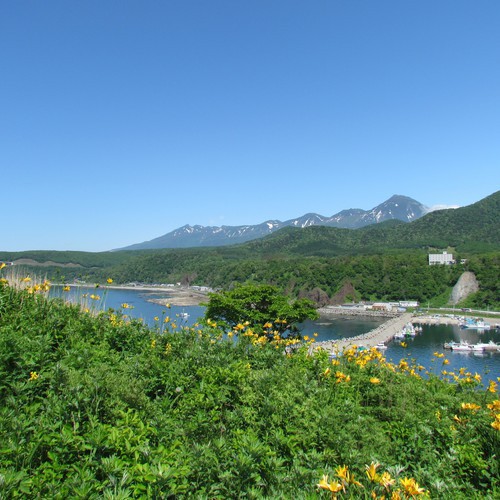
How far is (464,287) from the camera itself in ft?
250

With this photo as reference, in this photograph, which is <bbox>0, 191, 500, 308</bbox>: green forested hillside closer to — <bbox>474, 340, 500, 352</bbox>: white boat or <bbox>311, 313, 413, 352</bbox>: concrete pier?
<bbox>311, 313, 413, 352</bbox>: concrete pier

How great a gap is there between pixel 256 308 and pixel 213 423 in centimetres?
1494

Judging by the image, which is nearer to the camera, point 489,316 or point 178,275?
point 489,316

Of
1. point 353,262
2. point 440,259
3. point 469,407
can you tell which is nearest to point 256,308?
point 469,407

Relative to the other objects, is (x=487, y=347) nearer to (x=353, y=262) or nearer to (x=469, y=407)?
(x=469, y=407)

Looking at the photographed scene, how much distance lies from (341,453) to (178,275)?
138982mm

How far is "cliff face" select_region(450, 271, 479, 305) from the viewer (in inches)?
2958

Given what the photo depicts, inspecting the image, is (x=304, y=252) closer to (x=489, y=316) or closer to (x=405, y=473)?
(x=489, y=316)

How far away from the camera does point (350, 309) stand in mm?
76875

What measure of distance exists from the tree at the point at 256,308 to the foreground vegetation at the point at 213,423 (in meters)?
12.0

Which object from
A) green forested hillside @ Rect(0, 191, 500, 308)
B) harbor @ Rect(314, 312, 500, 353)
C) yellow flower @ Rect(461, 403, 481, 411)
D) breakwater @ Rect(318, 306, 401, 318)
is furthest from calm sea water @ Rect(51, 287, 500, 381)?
yellow flower @ Rect(461, 403, 481, 411)

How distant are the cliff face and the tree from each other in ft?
222

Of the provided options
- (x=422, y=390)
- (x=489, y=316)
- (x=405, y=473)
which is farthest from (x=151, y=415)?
(x=489, y=316)

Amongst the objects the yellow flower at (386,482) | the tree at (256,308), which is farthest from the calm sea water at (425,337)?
the yellow flower at (386,482)
